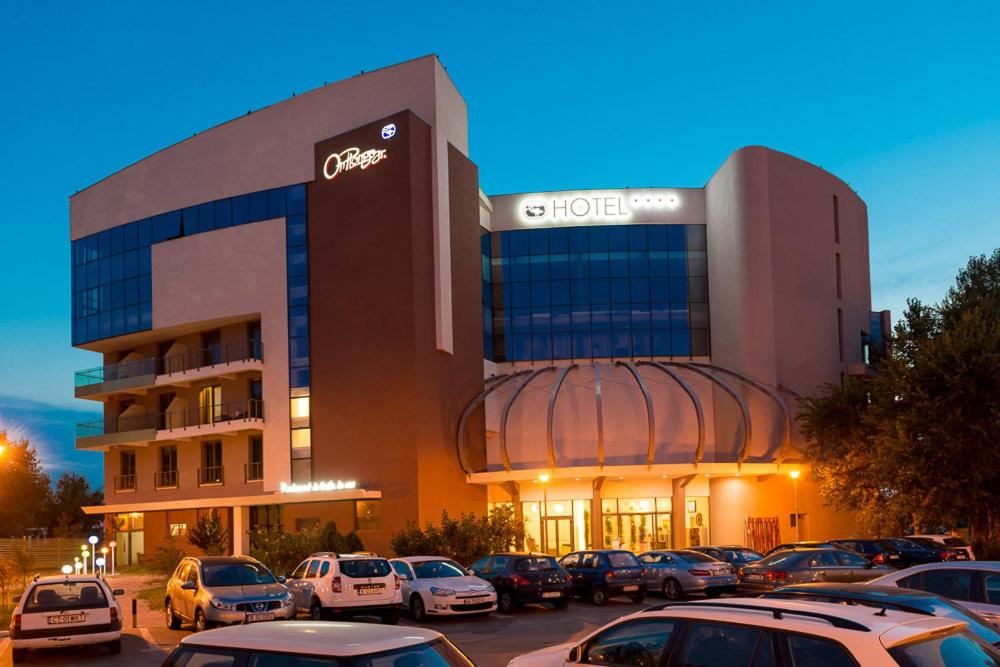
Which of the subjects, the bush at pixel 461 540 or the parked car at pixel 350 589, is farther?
the bush at pixel 461 540

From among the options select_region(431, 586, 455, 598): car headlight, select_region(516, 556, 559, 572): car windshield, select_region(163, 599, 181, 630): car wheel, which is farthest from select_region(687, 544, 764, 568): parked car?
select_region(163, 599, 181, 630): car wheel

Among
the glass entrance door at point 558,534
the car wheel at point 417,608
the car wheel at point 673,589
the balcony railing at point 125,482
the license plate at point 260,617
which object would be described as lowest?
the glass entrance door at point 558,534

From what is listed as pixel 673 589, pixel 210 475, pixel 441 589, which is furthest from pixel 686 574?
pixel 210 475

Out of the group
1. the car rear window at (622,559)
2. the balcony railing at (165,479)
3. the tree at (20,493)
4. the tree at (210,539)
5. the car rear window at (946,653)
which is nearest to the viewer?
the car rear window at (946,653)

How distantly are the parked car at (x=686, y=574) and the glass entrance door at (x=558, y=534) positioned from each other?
2137cm

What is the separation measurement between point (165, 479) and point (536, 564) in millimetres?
33079

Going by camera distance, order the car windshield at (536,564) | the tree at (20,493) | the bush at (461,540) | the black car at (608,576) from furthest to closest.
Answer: the tree at (20,493)
the bush at (461,540)
the black car at (608,576)
the car windshield at (536,564)

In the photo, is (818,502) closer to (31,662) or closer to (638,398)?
(638,398)

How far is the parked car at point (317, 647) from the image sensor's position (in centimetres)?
648

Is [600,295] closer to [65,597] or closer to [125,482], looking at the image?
[125,482]

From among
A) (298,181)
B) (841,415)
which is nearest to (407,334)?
(298,181)

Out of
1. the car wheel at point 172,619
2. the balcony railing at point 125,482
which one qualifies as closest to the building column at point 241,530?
the balcony railing at point 125,482

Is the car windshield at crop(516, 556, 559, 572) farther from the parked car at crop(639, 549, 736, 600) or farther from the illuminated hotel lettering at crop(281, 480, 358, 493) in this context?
the illuminated hotel lettering at crop(281, 480, 358, 493)

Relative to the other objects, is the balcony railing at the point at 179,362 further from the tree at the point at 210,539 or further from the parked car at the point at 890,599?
the parked car at the point at 890,599
